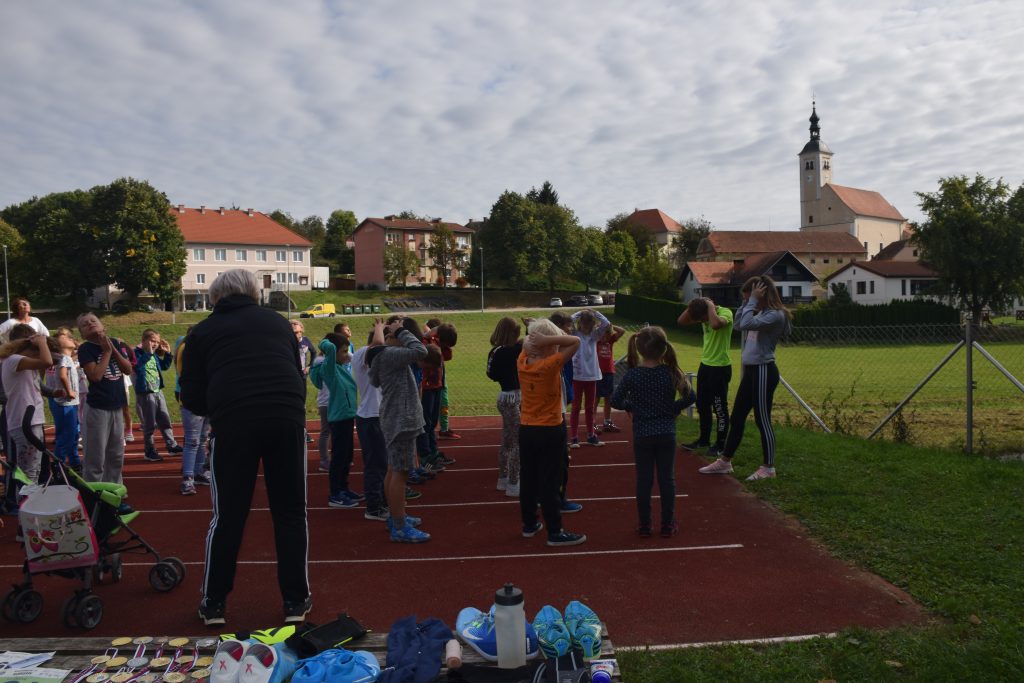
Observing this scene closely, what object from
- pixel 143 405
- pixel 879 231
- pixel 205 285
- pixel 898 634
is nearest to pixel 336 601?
pixel 898 634

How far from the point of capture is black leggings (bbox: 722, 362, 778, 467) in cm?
749

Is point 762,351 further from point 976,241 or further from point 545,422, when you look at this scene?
point 976,241

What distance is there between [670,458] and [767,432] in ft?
7.10

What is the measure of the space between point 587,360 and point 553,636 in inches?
247

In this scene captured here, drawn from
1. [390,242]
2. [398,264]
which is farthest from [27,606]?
[390,242]

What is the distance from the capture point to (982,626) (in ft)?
12.7

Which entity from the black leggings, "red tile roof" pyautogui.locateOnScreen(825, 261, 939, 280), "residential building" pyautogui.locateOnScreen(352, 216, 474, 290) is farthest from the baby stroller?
"residential building" pyautogui.locateOnScreen(352, 216, 474, 290)

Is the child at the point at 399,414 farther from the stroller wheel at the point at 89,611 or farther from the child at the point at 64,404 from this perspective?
the child at the point at 64,404

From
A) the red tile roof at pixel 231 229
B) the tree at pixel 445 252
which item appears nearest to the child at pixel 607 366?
the red tile roof at pixel 231 229

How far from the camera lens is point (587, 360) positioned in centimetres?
957

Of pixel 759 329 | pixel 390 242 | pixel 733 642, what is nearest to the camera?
pixel 733 642

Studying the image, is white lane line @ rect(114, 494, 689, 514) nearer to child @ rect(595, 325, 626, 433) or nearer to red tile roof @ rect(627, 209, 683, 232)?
child @ rect(595, 325, 626, 433)

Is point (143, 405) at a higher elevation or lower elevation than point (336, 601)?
higher

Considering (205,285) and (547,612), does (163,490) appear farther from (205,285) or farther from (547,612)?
(205,285)
